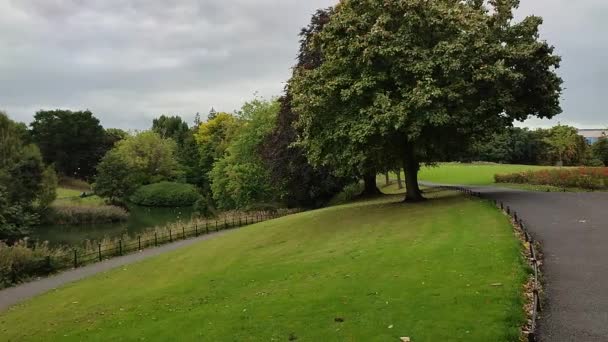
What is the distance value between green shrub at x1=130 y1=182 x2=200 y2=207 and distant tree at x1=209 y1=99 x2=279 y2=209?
86.5ft

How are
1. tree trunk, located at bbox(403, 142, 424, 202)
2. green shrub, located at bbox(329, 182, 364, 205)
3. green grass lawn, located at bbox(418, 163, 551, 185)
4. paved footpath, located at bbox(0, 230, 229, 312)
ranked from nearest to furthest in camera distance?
paved footpath, located at bbox(0, 230, 229, 312)
tree trunk, located at bbox(403, 142, 424, 202)
green shrub, located at bbox(329, 182, 364, 205)
green grass lawn, located at bbox(418, 163, 551, 185)

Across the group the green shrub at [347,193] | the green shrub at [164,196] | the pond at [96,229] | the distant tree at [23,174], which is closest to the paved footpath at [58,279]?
the pond at [96,229]

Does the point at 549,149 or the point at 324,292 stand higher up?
the point at 549,149

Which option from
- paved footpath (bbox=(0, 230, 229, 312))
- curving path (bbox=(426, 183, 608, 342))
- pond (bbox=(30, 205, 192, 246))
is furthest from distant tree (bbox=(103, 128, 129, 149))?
curving path (bbox=(426, 183, 608, 342))

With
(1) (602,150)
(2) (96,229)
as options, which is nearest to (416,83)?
(2) (96,229)

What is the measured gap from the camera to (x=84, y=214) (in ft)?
204

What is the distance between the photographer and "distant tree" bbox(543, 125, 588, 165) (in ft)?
309

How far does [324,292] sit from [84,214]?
56.6 metres

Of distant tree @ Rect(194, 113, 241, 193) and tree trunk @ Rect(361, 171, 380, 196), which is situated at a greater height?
distant tree @ Rect(194, 113, 241, 193)

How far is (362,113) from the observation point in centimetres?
2438

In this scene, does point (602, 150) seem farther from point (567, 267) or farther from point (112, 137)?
point (112, 137)

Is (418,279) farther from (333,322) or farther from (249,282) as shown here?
(249,282)

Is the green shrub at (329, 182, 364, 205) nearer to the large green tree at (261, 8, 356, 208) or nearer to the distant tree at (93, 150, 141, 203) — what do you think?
the large green tree at (261, 8, 356, 208)

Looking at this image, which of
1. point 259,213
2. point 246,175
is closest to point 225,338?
point 259,213
